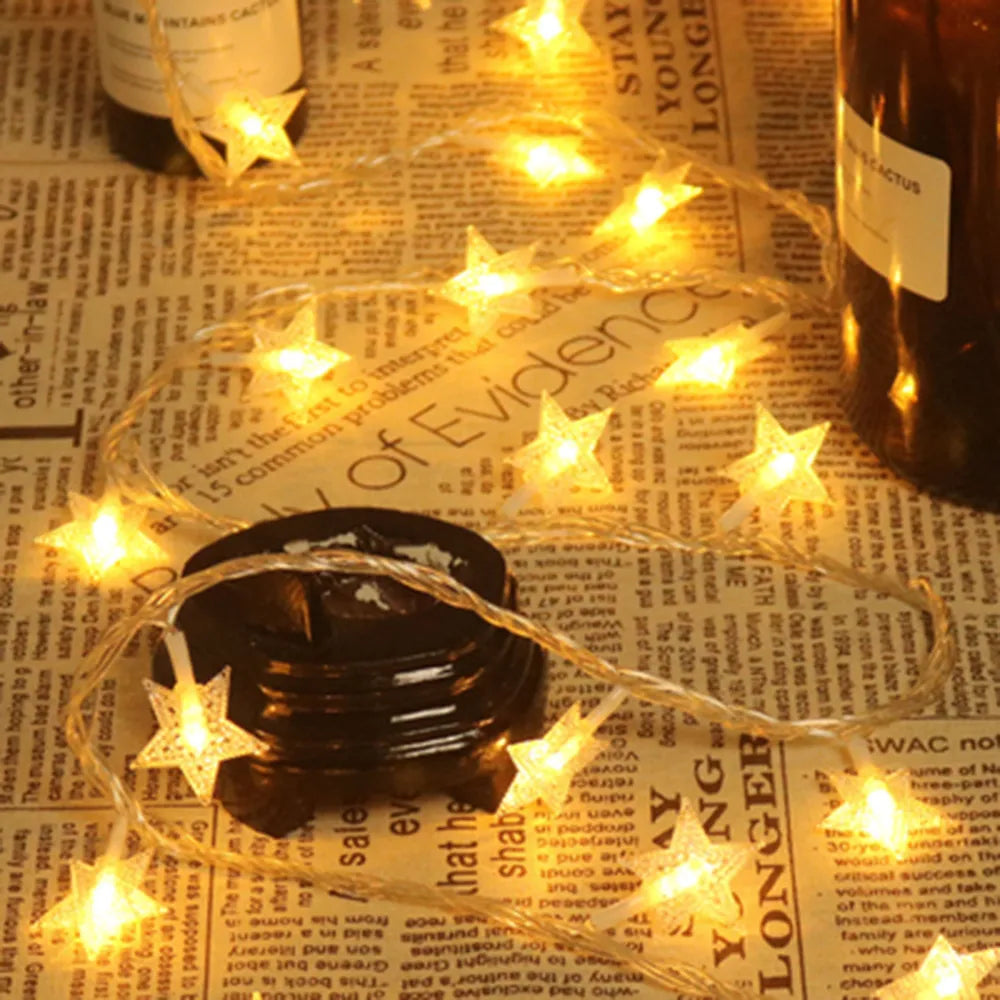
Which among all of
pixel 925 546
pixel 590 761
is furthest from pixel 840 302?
pixel 590 761

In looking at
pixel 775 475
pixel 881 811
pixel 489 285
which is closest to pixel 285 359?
pixel 489 285

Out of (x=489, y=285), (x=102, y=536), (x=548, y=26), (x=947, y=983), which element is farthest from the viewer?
(x=548, y=26)

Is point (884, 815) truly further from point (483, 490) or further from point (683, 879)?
point (483, 490)

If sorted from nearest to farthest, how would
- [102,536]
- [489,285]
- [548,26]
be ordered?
1. [102,536]
2. [489,285]
3. [548,26]

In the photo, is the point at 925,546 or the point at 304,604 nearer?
the point at 304,604

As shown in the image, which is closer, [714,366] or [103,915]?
[103,915]

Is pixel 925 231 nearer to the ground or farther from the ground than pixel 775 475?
farther from the ground

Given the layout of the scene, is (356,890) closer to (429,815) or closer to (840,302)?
(429,815)
